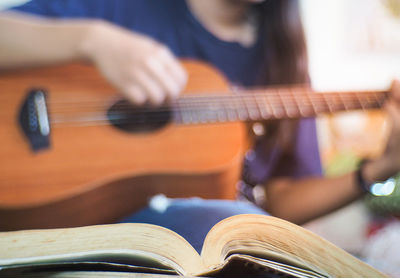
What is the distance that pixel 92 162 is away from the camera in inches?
21.7

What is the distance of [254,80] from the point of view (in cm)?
82

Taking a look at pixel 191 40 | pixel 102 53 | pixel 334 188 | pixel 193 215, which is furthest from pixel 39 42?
pixel 334 188

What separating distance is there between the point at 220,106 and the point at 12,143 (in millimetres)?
357

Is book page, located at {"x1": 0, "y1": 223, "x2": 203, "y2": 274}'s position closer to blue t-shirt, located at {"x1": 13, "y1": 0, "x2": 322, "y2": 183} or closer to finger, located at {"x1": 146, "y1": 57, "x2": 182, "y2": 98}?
finger, located at {"x1": 146, "y1": 57, "x2": 182, "y2": 98}

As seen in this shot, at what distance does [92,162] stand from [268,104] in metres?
0.34

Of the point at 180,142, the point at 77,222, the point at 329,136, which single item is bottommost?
the point at 329,136

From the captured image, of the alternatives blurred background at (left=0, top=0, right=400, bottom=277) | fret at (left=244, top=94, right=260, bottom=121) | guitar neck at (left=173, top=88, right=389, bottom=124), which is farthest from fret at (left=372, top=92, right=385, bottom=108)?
blurred background at (left=0, top=0, right=400, bottom=277)

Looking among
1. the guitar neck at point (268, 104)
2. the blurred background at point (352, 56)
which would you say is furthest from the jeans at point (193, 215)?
the blurred background at point (352, 56)

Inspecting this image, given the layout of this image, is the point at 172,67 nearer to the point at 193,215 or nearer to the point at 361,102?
the point at 193,215

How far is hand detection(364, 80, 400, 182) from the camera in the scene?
642mm

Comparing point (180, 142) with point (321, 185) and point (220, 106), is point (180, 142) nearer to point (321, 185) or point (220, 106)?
point (220, 106)

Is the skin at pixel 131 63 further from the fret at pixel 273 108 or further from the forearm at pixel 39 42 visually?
the fret at pixel 273 108

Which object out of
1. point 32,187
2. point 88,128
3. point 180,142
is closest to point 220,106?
point 180,142

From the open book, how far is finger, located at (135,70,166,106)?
0.37 metres
